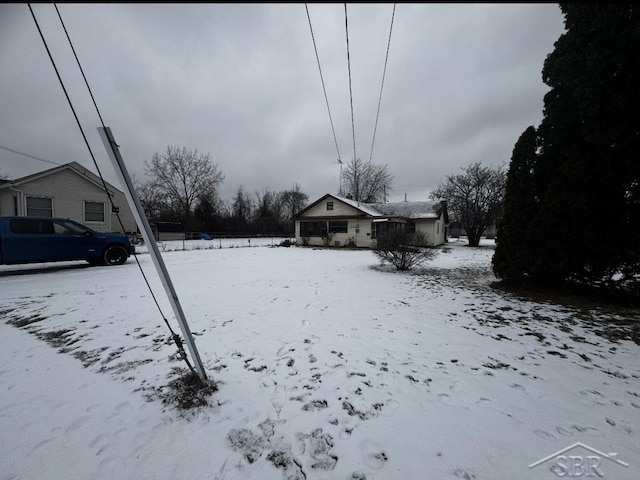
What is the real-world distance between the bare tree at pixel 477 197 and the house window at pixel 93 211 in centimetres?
2927

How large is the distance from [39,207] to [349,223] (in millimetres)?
19861

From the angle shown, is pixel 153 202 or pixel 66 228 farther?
pixel 153 202

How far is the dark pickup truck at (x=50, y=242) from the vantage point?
24.6 ft

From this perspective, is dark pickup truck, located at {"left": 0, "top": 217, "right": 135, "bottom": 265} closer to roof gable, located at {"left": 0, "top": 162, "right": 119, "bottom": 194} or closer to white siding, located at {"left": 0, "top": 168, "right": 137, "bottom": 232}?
roof gable, located at {"left": 0, "top": 162, "right": 119, "bottom": 194}

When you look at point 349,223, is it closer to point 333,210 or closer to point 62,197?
point 333,210

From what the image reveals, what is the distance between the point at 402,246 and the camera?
9.55 meters

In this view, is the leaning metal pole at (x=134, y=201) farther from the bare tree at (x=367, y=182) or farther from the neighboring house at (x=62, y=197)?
the bare tree at (x=367, y=182)

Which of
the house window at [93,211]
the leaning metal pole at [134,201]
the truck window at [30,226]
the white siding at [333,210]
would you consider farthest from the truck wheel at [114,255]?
the white siding at [333,210]

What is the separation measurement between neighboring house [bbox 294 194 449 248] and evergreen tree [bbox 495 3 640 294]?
1450 cm

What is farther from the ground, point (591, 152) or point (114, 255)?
point (591, 152)

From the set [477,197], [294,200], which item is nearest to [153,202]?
[294,200]

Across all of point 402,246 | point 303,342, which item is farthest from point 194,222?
point 303,342

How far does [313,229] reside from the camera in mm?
23031

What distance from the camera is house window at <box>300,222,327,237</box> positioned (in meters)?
22.6
